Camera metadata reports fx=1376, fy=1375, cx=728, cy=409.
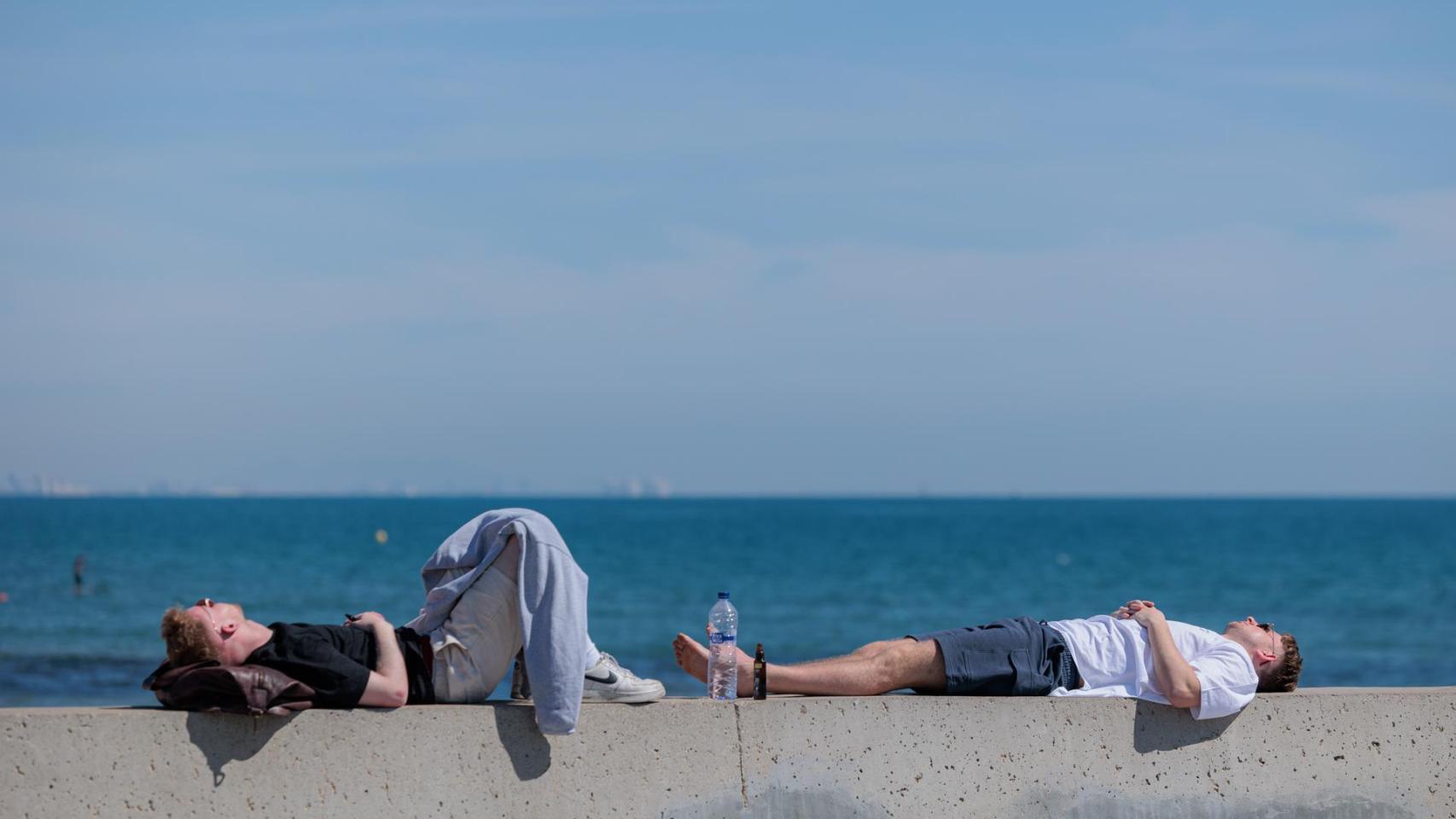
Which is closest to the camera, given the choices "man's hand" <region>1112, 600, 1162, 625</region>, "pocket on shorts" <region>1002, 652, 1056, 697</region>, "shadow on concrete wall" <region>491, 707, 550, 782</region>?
"shadow on concrete wall" <region>491, 707, 550, 782</region>

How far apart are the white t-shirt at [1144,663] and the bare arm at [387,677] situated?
2663 millimetres

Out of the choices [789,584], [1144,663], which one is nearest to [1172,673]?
[1144,663]

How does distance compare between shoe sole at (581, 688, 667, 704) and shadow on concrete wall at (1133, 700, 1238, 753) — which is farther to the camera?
shadow on concrete wall at (1133, 700, 1238, 753)

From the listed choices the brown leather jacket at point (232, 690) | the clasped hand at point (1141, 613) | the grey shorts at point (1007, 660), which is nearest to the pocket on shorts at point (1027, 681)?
the grey shorts at point (1007, 660)

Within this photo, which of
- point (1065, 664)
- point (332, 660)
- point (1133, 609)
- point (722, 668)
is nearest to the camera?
point (332, 660)

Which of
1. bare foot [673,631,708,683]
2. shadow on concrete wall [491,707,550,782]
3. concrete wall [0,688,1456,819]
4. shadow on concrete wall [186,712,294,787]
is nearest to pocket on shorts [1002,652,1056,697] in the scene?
concrete wall [0,688,1456,819]

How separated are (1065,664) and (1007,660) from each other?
0.98 feet

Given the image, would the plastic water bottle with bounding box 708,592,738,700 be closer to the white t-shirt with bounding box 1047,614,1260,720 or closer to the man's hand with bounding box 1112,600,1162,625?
the white t-shirt with bounding box 1047,614,1260,720

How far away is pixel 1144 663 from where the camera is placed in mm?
5777

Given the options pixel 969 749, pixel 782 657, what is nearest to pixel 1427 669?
pixel 782 657

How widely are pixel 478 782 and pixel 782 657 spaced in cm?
2206

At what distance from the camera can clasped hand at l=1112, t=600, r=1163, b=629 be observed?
588cm

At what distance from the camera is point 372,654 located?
5250mm

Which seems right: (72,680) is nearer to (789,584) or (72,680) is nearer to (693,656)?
(693,656)
